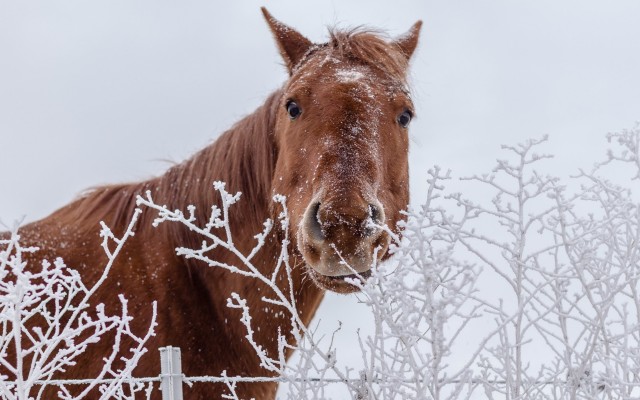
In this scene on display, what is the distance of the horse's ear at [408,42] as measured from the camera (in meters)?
5.00

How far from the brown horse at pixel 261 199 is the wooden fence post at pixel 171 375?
2.54 ft

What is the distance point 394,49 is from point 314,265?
1889 millimetres

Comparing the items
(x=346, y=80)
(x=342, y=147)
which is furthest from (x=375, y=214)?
(x=346, y=80)

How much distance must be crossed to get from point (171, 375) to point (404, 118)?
2.10 metres

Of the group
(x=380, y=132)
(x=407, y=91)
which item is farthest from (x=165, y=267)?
(x=407, y=91)

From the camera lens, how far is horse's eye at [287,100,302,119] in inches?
163

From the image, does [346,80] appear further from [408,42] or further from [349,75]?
[408,42]

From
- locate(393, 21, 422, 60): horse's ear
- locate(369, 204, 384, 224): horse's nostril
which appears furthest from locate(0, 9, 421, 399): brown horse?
locate(393, 21, 422, 60): horse's ear

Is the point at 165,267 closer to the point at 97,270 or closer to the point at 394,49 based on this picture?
the point at 97,270

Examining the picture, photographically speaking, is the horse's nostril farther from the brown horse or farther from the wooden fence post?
the wooden fence post

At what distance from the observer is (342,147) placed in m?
3.78

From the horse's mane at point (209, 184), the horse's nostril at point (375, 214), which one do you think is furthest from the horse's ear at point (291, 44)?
the horse's nostril at point (375, 214)

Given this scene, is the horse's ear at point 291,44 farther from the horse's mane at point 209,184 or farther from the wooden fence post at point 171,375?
the wooden fence post at point 171,375

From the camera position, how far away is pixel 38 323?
13.4 ft
